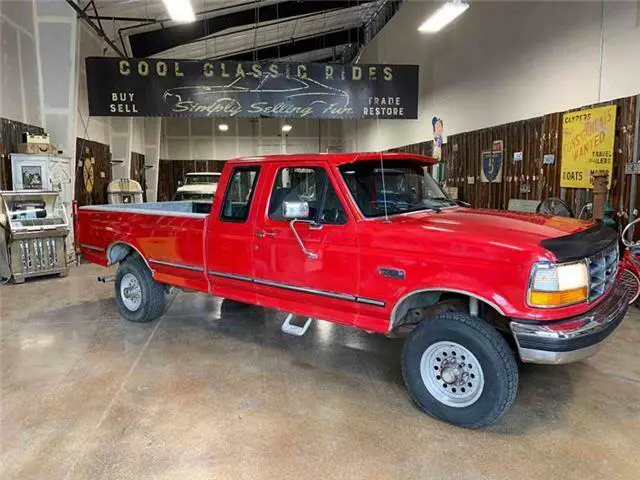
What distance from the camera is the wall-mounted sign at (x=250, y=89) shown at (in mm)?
8094

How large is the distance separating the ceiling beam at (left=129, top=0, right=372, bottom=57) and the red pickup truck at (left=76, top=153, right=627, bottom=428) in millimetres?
9280

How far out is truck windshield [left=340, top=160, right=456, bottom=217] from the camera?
3285mm

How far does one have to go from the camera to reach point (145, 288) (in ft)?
16.0

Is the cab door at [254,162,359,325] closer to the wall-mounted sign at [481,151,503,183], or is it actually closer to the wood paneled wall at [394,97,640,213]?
the wood paneled wall at [394,97,640,213]

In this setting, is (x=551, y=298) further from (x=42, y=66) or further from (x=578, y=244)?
(x=42, y=66)

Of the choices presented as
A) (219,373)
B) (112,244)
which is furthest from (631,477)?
(112,244)

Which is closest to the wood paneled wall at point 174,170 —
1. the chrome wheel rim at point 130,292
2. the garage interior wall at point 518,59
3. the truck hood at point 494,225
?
the garage interior wall at point 518,59

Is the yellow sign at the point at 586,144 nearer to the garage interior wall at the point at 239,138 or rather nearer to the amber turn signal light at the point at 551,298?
the amber turn signal light at the point at 551,298

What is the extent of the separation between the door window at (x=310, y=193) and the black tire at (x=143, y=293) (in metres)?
2.04

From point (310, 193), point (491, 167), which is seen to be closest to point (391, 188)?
point (310, 193)

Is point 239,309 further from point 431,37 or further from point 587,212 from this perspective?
point 431,37

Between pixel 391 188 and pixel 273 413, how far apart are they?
1849mm

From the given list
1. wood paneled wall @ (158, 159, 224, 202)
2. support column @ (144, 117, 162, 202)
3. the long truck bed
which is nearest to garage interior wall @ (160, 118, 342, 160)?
wood paneled wall @ (158, 159, 224, 202)

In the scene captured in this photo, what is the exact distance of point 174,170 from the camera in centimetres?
2036
